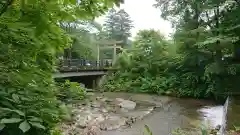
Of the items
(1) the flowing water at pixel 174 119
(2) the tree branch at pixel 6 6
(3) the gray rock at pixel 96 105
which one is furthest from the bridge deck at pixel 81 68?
(2) the tree branch at pixel 6 6

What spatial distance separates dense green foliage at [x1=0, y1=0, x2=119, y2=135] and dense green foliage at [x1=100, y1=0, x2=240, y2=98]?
1000cm

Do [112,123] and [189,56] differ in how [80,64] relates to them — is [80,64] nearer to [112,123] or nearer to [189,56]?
[189,56]

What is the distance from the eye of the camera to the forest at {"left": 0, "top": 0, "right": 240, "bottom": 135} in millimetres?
1027

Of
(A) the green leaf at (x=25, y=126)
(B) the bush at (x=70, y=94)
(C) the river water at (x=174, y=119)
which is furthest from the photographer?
(C) the river water at (x=174, y=119)

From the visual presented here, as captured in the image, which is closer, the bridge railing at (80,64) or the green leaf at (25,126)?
the green leaf at (25,126)

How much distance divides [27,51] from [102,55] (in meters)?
24.7

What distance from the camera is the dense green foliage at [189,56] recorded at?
11.6m

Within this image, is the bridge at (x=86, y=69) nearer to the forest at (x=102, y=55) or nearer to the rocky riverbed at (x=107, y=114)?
the forest at (x=102, y=55)

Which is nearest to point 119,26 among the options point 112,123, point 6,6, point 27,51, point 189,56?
point 189,56

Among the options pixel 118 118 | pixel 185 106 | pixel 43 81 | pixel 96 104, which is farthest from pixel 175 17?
pixel 43 81

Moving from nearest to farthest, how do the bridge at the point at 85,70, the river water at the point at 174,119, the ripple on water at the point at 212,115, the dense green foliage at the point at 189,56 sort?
1. the river water at the point at 174,119
2. the ripple on water at the point at 212,115
3. the dense green foliage at the point at 189,56
4. the bridge at the point at 85,70

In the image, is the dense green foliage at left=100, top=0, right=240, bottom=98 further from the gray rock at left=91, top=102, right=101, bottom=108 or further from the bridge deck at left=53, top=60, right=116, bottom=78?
the gray rock at left=91, top=102, right=101, bottom=108

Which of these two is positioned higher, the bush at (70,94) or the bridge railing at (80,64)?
the bridge railing at (80,64)

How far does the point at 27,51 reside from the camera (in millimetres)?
1244
